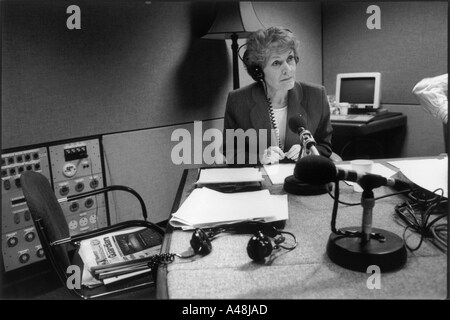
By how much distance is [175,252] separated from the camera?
835 millimetres

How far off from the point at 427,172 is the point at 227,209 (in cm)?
63

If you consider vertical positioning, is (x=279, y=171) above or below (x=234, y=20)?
below

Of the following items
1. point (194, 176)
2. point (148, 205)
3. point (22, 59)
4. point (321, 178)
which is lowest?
point (148, 205)

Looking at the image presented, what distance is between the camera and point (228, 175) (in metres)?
1.33

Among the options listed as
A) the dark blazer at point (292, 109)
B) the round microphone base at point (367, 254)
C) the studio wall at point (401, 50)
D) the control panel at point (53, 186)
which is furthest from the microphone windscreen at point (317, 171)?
the studio wall at point (401, 50)

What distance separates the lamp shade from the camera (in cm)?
227

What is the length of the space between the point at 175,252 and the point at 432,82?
1.95 meters

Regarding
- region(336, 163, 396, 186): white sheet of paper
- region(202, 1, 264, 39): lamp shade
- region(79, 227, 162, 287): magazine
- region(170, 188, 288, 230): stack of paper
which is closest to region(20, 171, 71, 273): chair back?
region(79, 227, 162, 287): magazine

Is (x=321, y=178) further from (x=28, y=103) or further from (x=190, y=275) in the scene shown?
(x=28, y=103)

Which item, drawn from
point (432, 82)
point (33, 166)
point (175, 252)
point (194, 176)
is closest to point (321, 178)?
point (175, 252)

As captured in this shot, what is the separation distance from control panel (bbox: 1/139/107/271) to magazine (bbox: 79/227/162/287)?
0.62 metres

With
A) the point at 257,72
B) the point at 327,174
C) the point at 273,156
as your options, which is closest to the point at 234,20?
the point at 257,72

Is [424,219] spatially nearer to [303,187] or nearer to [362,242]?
[362,242]

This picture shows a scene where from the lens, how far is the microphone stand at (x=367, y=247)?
71 centimetres
